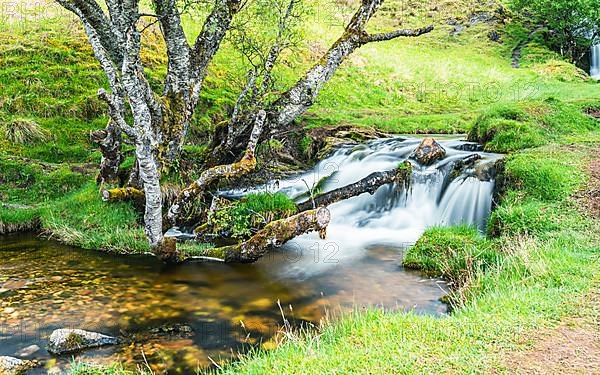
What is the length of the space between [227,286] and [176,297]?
1.14 meters

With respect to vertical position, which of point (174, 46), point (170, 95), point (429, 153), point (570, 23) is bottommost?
point (429, 153)

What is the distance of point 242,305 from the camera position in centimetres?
968

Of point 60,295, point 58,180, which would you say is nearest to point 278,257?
point 60,295

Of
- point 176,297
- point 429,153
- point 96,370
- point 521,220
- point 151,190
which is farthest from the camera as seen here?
point 429,153

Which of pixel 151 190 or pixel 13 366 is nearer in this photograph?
pixel 13 366

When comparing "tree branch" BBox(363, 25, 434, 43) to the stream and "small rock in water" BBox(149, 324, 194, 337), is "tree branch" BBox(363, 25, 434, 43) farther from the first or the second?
"small rock in water" BBox(149, 324, 194, 337)

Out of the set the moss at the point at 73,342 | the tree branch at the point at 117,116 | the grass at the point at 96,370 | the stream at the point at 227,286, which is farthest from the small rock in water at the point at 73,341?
the tree branch at the point at 117,116

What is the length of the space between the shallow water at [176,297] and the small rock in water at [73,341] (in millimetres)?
168

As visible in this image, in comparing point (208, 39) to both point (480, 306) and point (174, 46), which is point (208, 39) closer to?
point (174, 46)

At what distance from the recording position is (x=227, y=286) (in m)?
10.6

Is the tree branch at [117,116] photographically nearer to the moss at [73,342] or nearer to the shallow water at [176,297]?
the shallow water at [176,297]

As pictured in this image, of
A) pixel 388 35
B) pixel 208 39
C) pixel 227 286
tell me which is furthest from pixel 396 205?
pixel 208 39

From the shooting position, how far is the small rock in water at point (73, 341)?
7691 mm

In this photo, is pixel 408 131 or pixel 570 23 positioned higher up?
pixel 570 23
